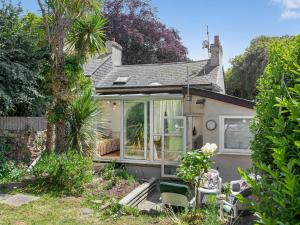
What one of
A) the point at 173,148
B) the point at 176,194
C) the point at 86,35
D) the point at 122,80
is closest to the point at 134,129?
the point at 173,148

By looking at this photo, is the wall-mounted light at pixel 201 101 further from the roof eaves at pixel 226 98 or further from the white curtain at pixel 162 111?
the white curtain at pixel 162 111

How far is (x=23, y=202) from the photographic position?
9.10 m

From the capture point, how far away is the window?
12.1 metres

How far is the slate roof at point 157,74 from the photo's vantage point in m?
17.7

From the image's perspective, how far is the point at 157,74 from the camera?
19266 millimetres

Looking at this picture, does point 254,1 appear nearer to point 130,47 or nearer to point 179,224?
point 179,224

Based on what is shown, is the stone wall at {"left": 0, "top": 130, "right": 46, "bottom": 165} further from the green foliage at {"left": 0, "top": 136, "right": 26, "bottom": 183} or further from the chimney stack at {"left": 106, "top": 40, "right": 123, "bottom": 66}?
the chimney stack at {"left": 106, "top": 40, "right": 123, "bottom": 66}

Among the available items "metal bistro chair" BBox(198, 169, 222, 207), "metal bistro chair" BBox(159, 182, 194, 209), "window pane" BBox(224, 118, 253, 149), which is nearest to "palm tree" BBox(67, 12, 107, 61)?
"window pane" BBox(224, 118, 253, 149)

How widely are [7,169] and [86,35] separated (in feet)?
21.0

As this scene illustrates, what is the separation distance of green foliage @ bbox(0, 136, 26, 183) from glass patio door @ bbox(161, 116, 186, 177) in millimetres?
5675

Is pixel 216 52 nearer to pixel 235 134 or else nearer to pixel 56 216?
pixel 235 134

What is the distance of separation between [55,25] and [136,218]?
27.4 feet

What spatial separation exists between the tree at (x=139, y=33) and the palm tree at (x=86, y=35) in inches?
860

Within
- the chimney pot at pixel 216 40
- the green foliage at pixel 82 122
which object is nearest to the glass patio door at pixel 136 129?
the green foliage at pixel 82 122
